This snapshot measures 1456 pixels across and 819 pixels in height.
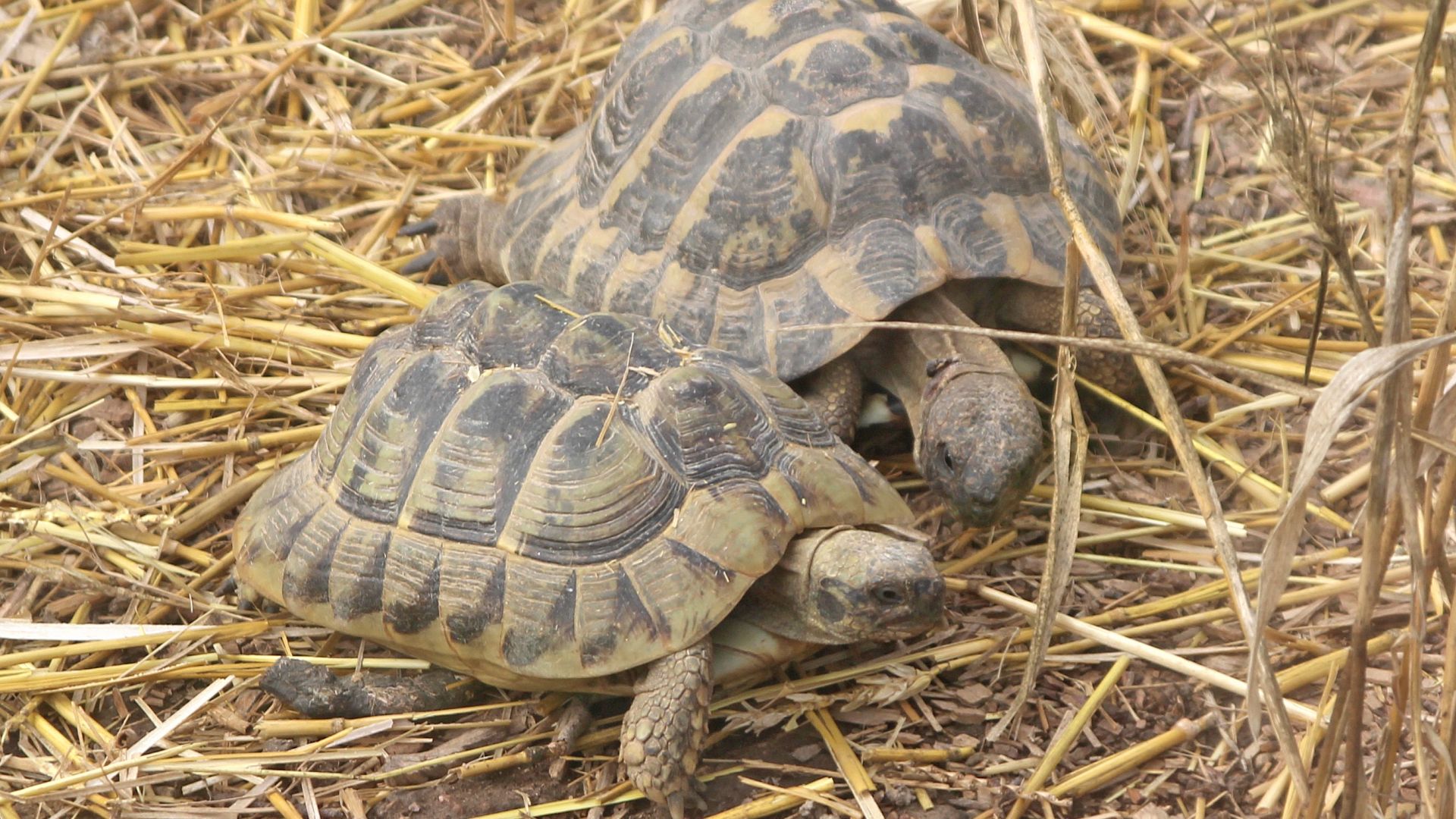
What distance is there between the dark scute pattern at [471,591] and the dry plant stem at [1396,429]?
1.69 metres

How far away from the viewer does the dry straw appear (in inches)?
88.2

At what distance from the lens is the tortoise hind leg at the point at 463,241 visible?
448 centimetres

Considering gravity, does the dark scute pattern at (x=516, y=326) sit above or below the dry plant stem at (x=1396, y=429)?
below

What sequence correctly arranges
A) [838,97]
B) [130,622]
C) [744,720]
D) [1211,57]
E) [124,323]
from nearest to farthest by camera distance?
[744,720] → [130,622] → [838,97] → [124,323] → [1211,57]

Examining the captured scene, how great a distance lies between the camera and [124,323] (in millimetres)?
4129

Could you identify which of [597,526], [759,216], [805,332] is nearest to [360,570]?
[597,526]

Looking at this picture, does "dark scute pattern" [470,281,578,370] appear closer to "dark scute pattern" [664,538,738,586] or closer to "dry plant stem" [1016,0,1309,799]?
"dark scute pattern" [664,538,738,586]

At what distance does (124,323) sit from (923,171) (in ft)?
8.18

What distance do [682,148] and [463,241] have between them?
1.07 meters

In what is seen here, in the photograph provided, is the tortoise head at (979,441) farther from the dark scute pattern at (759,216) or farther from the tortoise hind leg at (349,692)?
the tortoise hind leg at (349,692)

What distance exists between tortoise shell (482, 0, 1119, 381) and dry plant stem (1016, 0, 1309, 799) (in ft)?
3.66

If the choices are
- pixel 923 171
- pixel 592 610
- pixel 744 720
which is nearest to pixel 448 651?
pixel 592 610

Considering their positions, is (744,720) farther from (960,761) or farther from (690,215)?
(690,215)

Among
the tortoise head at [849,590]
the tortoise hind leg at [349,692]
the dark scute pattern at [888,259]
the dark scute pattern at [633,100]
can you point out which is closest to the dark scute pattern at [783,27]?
the dark scute pattern at [633,100]
